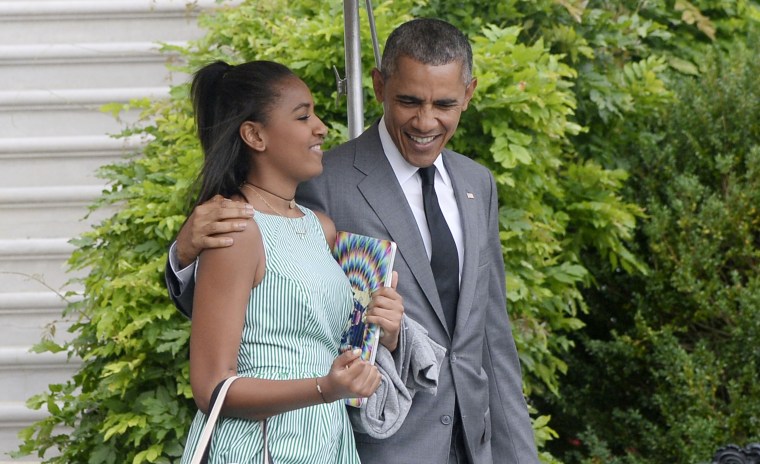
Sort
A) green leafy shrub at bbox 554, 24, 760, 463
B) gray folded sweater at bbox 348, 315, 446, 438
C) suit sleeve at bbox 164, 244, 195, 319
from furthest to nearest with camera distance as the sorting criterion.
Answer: green leafy shrub at bbox 554, 24, 760, 463
gray folded sweater at bbox 348, 315, 446, 438
suit sleeve at bbox 164, 244, 195, 319

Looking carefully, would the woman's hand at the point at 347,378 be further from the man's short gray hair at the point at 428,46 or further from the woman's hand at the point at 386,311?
the man's short gray hair at the point at 428,46

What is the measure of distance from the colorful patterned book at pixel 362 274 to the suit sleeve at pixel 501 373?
620 millimetres

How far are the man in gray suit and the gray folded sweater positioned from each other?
11 centimetres

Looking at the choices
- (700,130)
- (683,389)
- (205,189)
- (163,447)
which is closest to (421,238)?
(205,189)

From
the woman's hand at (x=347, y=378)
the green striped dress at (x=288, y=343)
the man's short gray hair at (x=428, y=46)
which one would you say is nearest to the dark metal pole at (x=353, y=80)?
the man's short gray hair at (x=428, y=46)

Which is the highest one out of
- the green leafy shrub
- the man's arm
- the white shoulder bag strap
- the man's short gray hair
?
the man's short gray hair

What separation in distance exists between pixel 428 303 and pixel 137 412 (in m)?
1.81

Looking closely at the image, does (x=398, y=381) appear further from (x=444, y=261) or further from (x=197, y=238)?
(x=197, y=238)

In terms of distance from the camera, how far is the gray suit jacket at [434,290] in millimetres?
3094

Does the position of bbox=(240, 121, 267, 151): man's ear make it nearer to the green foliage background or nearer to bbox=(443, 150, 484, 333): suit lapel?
bbox=(443, 150, 484, 333): suit lapel

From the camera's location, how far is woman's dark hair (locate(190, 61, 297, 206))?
2.79 metres

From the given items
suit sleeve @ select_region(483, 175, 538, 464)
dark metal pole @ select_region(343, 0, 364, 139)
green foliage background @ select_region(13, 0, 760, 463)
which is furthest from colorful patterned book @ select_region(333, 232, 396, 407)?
green foliage background @ select_region(13, 0, 760, 463)

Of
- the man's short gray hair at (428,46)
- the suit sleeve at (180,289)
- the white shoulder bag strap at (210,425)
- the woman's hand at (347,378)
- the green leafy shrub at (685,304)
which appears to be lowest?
the green leafy shrub at (685,304)

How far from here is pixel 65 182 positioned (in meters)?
6.89
